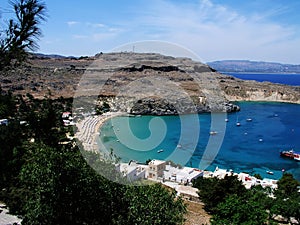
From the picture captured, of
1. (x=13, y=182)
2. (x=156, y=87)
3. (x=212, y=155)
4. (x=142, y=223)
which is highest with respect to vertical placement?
(x=156, y=87)

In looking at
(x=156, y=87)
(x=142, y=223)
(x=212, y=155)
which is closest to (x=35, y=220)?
(x=142, y=223)

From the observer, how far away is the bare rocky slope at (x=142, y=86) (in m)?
42.3

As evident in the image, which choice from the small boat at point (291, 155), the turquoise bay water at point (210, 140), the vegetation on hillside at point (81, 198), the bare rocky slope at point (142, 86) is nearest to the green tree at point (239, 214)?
the vegetation on hillside at point (81, 198)

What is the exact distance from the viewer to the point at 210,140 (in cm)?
3019

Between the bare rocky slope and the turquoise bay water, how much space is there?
3.26m

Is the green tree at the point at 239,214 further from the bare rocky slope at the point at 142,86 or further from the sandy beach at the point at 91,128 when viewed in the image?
the bare rocky slope at the point at 142,86

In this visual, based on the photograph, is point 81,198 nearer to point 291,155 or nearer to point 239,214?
point 239,214

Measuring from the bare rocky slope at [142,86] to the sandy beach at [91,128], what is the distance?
449 centimetres

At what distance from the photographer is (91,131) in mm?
28953

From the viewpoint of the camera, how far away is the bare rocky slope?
139 ft

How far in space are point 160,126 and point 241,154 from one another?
13.6 meters

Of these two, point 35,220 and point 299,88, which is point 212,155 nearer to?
point 35,220

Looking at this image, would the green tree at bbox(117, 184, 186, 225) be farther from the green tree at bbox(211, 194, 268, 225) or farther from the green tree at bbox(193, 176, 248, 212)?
the green tree at bbox(193, 176, 248, 212)

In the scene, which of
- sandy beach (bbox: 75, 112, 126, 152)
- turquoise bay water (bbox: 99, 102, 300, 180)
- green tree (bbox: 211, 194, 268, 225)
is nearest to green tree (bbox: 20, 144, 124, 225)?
green tree (bbox: 211, 194, 268, 225)
